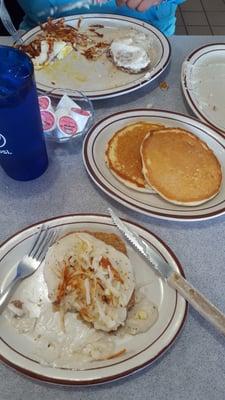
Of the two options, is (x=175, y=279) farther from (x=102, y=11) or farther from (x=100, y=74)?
(x=102, y=11)

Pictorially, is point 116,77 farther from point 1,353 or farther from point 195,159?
point 1,353

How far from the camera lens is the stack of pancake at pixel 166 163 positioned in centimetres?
94

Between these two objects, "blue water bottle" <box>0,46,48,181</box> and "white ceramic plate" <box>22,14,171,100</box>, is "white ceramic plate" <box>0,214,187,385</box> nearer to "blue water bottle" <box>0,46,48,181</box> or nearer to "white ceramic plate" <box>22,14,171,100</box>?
"blue water bottle" <box>0,46,48,181</box>

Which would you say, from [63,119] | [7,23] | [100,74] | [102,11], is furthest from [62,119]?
[102,11]

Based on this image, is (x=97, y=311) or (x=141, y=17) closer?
(x=97, y=311)

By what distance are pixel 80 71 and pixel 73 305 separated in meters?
0.80

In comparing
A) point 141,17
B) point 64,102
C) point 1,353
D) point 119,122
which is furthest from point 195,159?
point 141,17

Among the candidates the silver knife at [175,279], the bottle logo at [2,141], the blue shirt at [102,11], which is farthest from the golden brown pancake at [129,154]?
the blue shirt at [102,11]

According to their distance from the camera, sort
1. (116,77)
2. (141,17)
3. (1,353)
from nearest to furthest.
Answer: (1,353)
(116,77)
(141,17)

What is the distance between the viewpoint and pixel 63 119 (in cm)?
105

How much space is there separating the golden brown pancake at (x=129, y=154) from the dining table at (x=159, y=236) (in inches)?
2.5

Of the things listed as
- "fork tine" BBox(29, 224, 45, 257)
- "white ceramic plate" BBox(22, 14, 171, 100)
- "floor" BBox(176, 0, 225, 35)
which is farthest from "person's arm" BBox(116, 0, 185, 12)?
"floor" BBox(176, 0, 225, 35)

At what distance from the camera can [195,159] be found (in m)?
1.00

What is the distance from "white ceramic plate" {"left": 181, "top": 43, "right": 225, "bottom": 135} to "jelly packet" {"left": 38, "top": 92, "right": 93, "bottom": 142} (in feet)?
0.99
